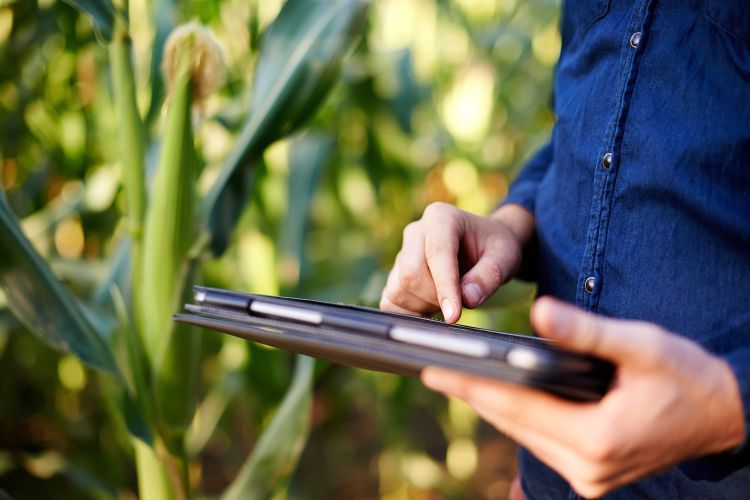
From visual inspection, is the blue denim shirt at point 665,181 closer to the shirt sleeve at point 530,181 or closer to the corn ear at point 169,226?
the shirt sleeve at point 530,181

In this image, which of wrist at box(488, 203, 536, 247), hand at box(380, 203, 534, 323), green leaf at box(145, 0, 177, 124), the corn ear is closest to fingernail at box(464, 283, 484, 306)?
hand at box(380, 203, 534, 323)

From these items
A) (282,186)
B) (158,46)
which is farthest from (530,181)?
(282,186)

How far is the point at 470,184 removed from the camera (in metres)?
1.28

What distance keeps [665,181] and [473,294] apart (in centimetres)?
13

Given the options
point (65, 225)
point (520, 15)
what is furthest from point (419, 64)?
point (65, 225)

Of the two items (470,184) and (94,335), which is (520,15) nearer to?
(470,184)

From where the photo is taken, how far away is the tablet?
253mm

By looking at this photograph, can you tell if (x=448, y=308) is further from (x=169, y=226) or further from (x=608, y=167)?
(x=169, y=226)

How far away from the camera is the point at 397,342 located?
0.29m

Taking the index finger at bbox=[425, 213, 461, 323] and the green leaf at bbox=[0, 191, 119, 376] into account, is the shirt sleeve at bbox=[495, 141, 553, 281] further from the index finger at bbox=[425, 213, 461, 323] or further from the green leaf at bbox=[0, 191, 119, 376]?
the green leaf at bbox=[0, 191, 119, 376]

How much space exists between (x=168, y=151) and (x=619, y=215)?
0.37m

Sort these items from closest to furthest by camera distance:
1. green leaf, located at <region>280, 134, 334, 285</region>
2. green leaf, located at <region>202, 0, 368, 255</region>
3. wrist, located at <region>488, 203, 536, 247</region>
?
1. wrist, located at <region>488, 203, 536, 247</region>
2. green leaf, located at <region>202, 0, 368, 255</region>
3. green leaf, located at <region>280, 134, 334, 285</region>

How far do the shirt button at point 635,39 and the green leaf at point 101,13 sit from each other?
1.35 feet

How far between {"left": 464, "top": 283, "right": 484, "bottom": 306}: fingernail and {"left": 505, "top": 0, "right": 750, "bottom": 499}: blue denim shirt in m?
0.08
